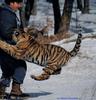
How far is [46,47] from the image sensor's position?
8469mm

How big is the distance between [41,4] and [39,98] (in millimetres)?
21190

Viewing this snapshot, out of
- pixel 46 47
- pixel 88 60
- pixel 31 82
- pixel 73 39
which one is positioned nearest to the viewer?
pixel 46 47

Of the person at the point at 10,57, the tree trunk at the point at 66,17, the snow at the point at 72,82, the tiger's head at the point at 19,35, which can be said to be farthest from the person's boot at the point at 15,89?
the tree trunk at the point at 66,17

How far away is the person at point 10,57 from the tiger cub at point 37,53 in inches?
4.1

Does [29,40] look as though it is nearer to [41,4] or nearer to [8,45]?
[8,45]

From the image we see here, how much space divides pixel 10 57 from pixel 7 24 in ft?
1.58

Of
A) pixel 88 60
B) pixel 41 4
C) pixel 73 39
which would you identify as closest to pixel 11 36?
pixel 88 60

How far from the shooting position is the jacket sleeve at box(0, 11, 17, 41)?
7836 mm

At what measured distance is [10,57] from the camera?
8.02 meters

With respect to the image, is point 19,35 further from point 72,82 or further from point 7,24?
point 72,82

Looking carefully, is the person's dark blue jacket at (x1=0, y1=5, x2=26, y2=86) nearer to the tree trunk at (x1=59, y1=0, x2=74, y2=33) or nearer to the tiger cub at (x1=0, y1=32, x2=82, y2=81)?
the tiger cub at (x1=0, y1=32, x2=82, y2=81)

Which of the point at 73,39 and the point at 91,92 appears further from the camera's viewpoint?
the point at 73,39

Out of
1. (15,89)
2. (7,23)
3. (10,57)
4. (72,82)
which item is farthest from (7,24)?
(72,82)

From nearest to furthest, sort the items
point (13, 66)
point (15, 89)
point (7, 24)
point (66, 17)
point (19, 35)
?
point (7, 24), point (19, 35), point (13, 66), point (15, 89), point (66, 17)
